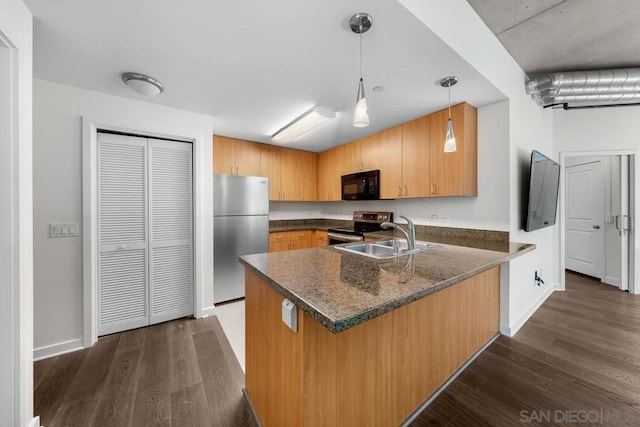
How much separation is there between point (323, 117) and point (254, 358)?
2310 millimetres

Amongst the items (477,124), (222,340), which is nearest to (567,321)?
(477,124)

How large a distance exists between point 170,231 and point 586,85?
4.72 metres

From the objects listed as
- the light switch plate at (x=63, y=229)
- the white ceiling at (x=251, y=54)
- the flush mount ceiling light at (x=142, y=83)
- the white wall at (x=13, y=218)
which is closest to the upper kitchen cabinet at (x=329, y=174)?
the white ceiling at (x=251, y=54)

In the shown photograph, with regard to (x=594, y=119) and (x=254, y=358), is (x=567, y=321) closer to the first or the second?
(x=594, y=119)

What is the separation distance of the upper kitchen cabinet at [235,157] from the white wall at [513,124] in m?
3.07

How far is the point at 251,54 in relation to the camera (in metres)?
1.77

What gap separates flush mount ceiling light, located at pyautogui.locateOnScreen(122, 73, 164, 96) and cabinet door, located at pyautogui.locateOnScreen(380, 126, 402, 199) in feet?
8.67

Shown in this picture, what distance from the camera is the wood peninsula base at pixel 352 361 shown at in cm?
103

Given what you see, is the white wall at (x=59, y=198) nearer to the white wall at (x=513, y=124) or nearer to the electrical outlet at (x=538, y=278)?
the white wall at (x=513, y=124)

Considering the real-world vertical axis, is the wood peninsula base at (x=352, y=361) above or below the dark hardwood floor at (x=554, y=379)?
above

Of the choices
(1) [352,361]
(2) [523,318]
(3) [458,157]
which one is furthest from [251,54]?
(2) [523,318]

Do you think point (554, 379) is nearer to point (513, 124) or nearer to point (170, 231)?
point (513, 124)

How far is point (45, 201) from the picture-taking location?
2.07m

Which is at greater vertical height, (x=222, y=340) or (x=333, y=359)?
(x=333, y=359)
